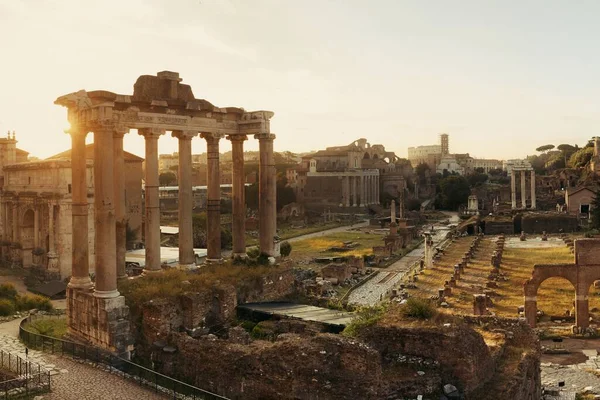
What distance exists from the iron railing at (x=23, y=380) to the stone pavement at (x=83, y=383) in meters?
0.21

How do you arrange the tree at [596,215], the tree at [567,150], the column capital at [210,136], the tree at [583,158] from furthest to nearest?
the tree at [567,150], the tree at [583,158], the tree at [596,215], the column capital at [210,136]

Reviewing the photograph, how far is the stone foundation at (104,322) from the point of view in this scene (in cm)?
1404

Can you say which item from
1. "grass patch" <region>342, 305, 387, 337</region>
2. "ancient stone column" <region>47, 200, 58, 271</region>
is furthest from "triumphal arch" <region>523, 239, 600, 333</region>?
"ancient stone column" <region>47, 200, 58, 271</region>

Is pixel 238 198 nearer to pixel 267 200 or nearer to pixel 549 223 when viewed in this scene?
pixel 267 200

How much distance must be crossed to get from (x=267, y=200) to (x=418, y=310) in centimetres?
851

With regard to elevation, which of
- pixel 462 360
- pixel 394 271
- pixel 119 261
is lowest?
pixel 394 271

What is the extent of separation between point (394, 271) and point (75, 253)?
27034 mm

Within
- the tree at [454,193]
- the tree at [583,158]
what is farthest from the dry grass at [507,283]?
the tree at [583,158]

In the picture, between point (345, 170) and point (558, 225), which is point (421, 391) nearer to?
point (558, 225)

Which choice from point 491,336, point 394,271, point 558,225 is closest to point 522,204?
point 558,225

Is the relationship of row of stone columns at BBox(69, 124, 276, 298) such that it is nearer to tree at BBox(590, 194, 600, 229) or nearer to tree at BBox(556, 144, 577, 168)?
tree at BBox(590, 194, 600, 229)

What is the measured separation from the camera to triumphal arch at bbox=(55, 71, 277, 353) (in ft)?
47.8

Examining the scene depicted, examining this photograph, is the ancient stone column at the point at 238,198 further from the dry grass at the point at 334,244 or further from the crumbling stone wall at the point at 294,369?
the dry grass at the point at 334,244

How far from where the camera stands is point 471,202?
276 feet
